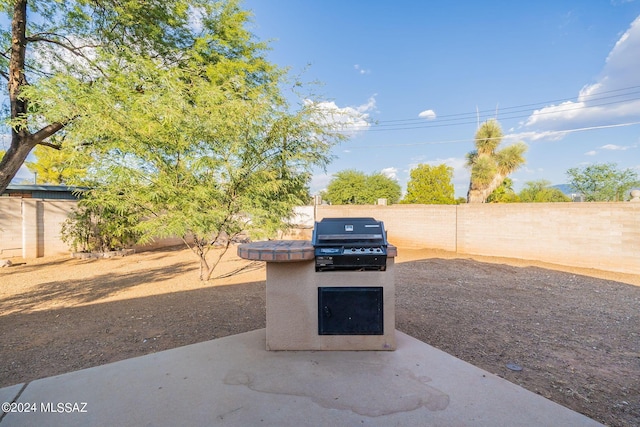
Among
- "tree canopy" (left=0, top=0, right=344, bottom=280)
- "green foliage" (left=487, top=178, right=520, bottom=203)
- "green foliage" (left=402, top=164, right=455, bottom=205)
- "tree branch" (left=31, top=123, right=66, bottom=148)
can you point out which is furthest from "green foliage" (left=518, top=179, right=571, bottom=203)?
"tree branch" (left=31, top=123, right=66, bottom=148)

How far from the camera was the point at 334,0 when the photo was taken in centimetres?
973

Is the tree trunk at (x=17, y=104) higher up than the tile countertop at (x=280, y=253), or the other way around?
the tree trunk at (x=17, y=104)

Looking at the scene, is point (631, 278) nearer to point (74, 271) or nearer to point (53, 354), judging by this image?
point (53, 354)

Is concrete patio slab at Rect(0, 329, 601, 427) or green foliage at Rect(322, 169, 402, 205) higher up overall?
green foliage at Rect(322, 169, 402, 205)

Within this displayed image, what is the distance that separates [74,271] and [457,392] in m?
8.51

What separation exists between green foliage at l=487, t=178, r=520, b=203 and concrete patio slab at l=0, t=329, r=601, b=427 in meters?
24.3

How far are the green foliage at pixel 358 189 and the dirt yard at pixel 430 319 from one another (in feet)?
72.6

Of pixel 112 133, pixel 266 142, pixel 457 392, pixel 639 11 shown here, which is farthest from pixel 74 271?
pixel 639 11

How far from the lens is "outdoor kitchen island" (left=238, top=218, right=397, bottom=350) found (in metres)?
2.35

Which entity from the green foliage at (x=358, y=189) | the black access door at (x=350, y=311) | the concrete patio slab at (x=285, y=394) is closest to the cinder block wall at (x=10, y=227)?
the concrete patio slab at (x=285, y=394)

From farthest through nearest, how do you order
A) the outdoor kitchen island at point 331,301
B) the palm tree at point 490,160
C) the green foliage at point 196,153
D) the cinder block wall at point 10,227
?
1. the palm tree at point 490,160
2. the cinder block wall at point 10,227
3. the green foliage at point 196,153
4. the outdoor kitchen island at point 331,301

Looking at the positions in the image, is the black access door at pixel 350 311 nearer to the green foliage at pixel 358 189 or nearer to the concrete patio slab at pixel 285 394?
the concrete patio slab at pixel 285 394

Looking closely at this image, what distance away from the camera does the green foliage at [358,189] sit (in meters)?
29.4

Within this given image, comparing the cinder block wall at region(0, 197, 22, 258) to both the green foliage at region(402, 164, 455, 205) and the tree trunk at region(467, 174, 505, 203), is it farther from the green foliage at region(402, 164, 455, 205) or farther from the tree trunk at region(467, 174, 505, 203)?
the green foliage at region(402, 164, 455, 205)
